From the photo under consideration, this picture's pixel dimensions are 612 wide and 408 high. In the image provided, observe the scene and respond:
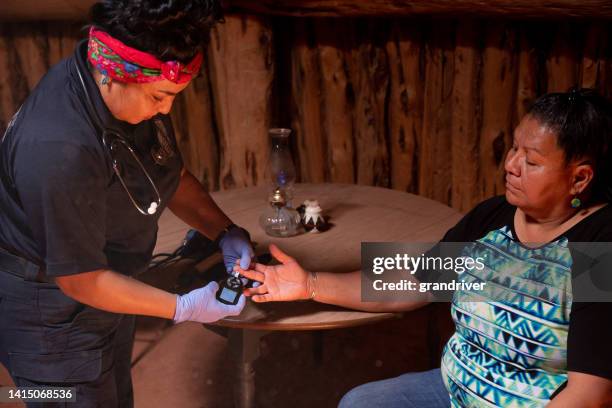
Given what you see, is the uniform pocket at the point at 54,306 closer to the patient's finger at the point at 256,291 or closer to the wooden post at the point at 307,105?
the patient's finger at the point at 256,291

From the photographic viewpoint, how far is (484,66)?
3633mm

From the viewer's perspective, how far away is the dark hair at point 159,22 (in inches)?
59.2

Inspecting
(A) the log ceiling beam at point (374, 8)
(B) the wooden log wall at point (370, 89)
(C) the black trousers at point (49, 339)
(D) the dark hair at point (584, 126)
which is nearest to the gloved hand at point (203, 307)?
(C) the black trousers at point (49, 339)

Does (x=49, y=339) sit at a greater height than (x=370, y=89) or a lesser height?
lesser

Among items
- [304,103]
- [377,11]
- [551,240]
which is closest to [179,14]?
[551,240]

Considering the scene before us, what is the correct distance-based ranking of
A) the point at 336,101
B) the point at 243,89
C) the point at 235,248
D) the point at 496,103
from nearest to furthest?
the point at 235,248, the point at 496,103, the point at 243,89, the point at 336,101

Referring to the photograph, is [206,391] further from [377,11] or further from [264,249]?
[377,11]

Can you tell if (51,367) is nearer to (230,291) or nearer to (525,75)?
(230,291)

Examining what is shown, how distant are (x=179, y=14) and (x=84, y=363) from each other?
38.0 inches

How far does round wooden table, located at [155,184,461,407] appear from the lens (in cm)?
195

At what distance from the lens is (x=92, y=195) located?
5.22ft

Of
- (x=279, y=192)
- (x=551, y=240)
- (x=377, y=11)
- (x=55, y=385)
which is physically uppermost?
(x=377, y=11)

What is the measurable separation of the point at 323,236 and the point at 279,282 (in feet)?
1.66

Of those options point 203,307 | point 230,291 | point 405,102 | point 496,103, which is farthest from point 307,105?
point 203,307
